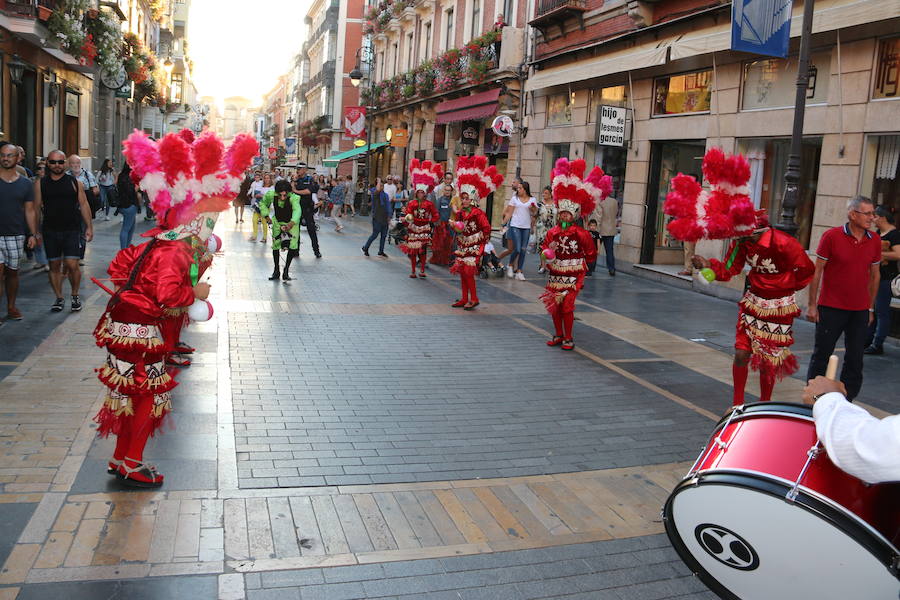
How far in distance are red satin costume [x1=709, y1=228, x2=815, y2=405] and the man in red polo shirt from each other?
28cm

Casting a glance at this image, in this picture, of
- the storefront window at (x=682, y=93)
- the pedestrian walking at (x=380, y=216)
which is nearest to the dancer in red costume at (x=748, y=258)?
the storefront window at (x=682, y=93)

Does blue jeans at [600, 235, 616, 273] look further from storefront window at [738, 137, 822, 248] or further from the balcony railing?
the balcony railing

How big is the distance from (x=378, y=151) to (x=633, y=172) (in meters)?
24.7

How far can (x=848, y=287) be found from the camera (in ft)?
21.1

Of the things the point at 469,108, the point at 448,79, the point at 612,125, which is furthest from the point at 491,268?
the point at 448,79

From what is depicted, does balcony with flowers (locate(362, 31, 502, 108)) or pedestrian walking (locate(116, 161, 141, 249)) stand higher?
balcony with flowers (locate(362, 31, 502, 108))

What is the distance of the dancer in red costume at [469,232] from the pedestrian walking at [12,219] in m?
5.45

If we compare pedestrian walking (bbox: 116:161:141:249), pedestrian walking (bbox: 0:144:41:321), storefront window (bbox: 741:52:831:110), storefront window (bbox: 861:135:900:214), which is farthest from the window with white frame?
pedestrian walking (bbox: 0:144:41:321)

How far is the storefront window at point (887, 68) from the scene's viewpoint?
10.7m

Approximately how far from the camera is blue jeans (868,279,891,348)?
30.3ft

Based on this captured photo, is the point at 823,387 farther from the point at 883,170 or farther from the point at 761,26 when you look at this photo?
the point at 883,170

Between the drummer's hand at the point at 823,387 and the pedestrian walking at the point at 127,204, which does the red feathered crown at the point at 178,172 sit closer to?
the drummer's hand at the point at 823,387

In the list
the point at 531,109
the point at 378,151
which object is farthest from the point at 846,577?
the point at 378,151

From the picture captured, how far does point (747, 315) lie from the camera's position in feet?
21.4
